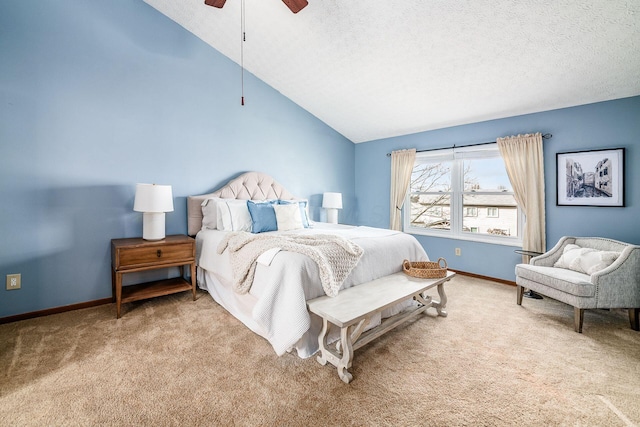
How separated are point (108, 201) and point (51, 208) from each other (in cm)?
44

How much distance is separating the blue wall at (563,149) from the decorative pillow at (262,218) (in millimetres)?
2679

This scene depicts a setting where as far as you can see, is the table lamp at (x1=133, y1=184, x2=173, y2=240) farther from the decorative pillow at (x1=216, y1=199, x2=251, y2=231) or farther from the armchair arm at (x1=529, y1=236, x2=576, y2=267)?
the armchair arm at (x1=529, y1=236, x2=576, y2=267)

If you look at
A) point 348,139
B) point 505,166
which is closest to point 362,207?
point 348,139

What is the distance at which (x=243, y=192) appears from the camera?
3.81 m

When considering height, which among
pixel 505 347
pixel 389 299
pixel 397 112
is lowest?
pixel 505 347

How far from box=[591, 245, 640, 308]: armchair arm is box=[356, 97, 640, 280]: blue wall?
78 centimetres

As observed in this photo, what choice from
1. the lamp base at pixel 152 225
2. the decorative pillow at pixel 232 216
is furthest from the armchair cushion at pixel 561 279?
the lamp base at pixel 152 225

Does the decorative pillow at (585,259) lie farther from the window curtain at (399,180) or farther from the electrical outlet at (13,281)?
the electrical outlet at (13,281)

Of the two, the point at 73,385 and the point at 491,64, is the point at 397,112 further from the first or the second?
the point at 73,385

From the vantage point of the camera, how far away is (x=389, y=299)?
1.98 meters

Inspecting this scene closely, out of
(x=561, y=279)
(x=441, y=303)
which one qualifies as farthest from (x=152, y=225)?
(x=561, y=279)

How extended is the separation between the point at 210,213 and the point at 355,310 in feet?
7.48

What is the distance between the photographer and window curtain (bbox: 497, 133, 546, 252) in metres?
3.42

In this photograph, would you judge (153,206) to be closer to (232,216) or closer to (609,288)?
(232,216)
